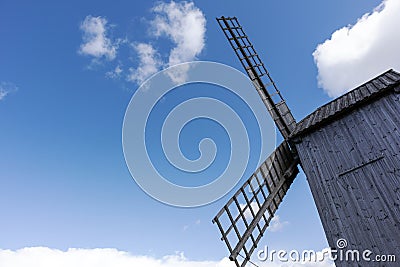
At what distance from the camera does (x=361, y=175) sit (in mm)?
6852

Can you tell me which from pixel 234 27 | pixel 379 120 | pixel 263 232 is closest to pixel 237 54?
pixel 234 27

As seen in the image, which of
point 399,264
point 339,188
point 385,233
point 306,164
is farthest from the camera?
point 306,164

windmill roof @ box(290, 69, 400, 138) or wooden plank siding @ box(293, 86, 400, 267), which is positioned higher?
windmill roof @ box(290, 69, 400, 138)

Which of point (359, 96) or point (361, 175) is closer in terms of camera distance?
point (361, 175)

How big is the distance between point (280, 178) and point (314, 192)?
1704 millimetres

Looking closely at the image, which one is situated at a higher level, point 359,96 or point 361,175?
point 359,96

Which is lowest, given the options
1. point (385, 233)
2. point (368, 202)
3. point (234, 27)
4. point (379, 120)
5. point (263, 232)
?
point (385, 233)

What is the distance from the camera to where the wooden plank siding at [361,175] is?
20.3 ft

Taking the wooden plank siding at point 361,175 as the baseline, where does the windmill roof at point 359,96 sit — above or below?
above

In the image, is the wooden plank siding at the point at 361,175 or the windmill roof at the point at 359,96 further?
the windmill roof at the point at 359,96

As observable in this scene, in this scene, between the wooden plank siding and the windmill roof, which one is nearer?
the wooden plank siding

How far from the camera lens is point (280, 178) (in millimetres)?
9250

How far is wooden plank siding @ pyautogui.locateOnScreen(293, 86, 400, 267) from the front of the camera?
619 cm

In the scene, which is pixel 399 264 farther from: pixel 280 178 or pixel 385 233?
pixel 280 178
